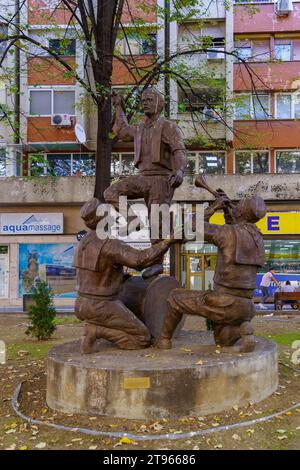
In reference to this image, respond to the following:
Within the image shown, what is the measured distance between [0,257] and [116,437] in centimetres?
2062

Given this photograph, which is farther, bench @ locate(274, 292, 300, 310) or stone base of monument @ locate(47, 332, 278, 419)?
bench @ locate(274, 292, 300, 310)

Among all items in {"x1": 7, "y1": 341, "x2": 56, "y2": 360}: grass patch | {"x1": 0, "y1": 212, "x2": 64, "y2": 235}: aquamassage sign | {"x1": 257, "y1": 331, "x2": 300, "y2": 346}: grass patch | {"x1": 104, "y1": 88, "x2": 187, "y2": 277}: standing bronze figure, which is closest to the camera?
{"x1": 104, "y1": 88, "x2": 187, "y2": 277}: standing bronze figure

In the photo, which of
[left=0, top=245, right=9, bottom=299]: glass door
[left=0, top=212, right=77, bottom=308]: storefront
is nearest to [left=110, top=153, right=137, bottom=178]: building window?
[left=0, top=212, right=77, bottom=308]: storefront

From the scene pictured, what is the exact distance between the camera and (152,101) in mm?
6875

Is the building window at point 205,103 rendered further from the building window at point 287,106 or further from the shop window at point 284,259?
the shop window at point 284,259

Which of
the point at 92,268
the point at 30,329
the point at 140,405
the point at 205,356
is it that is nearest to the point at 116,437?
the point at 140,405

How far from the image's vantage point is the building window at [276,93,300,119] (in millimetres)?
23281

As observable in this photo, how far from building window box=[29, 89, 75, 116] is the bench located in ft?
41.0

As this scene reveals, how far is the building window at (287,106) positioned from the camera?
23.3m

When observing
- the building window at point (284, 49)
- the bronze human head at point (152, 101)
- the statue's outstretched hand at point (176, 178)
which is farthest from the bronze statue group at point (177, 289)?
the building window at point (284, 49)

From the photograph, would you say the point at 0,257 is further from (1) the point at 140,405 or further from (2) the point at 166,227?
(1) the point at 140,405

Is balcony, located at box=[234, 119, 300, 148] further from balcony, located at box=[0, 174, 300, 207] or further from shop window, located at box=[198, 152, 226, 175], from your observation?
balcony, located at box=[0, 174, 300, 207]

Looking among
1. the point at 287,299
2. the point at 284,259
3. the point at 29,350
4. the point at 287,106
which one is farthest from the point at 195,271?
the point at 29,350

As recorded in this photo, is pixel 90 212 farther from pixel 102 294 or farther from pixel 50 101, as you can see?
pixel 50 101
